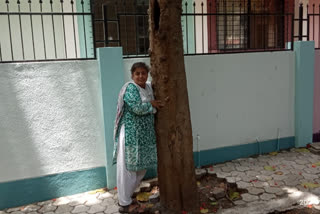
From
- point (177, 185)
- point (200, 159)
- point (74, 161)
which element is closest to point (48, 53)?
point (74, 161)

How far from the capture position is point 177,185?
332 cm

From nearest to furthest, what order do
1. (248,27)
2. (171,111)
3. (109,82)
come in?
(171,111) < (109,82) < (248,27)

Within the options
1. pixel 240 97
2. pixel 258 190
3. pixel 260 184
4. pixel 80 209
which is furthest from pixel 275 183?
pixel 80 209

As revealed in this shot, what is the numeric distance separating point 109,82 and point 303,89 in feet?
10.9

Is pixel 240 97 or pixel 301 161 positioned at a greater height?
pixel 240 97

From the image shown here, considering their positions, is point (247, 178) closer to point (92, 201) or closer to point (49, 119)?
point (92, 201)

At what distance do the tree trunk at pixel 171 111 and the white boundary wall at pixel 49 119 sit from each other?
1.14 metres

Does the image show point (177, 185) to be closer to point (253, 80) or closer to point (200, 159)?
point (200, 159)

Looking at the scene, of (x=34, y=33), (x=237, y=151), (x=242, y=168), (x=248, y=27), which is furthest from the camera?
(x=248, y=27)

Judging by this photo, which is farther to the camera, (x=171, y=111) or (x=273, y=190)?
(x=273, y=190)

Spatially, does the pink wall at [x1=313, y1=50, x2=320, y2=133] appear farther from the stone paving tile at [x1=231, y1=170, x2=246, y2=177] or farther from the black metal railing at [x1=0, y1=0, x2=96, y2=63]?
the black metal railing at [x1=0, y1=0, x2=96, y2=63]

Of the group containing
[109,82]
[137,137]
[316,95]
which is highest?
[109,82]

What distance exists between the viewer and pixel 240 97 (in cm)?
493

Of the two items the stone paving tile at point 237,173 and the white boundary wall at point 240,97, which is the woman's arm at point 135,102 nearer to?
the white boundary wall at point 240,97
